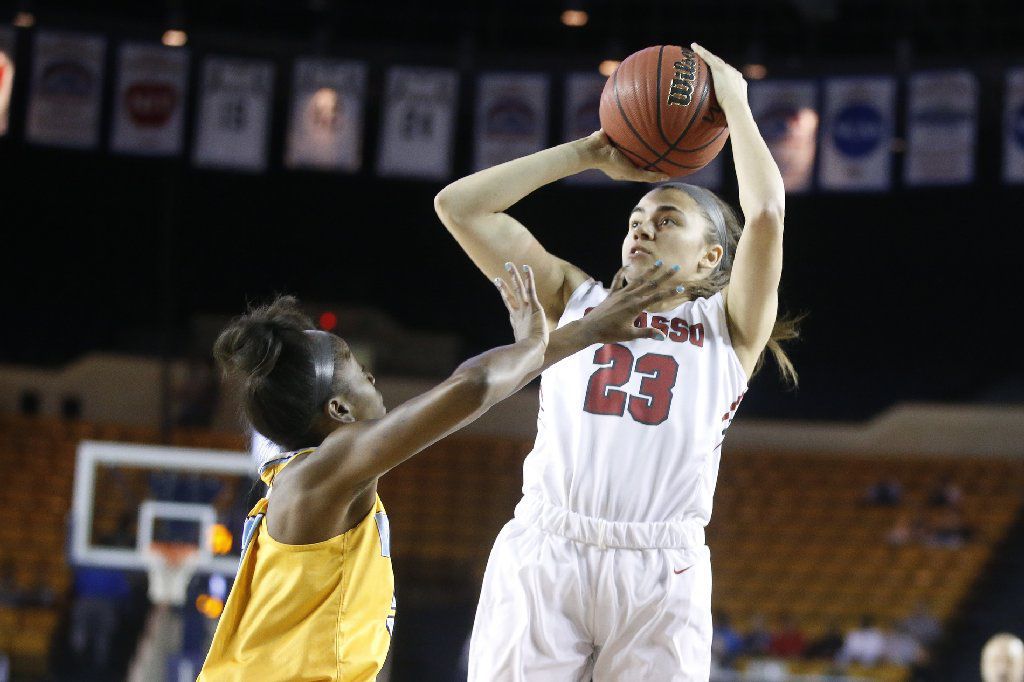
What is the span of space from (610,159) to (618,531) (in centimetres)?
102

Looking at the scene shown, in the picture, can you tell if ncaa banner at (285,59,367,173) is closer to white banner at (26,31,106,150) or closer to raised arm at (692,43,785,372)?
white banner at (26,31,106,150)

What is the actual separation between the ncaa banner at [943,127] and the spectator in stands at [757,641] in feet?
15.0

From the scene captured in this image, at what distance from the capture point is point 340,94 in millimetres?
11703

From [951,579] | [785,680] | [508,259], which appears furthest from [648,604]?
[951,579]

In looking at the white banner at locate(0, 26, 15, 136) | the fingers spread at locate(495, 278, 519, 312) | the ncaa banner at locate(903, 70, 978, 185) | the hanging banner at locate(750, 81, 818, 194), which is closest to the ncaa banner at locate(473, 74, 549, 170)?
the hanging banner at locate(750, 81, 818, 194)

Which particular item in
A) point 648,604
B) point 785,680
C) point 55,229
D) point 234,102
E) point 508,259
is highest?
point 234,102

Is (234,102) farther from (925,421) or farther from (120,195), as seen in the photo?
(925,421)

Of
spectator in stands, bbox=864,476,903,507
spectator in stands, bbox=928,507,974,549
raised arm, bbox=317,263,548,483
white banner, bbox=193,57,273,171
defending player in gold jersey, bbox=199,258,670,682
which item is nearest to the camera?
raised arm, bbox=317,263,548,483

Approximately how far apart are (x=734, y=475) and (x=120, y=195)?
8.86 meters

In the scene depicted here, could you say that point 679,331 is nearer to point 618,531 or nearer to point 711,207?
point 711,207

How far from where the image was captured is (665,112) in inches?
121

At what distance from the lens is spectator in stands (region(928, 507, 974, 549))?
1309 centimetres

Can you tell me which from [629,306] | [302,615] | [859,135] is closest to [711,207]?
[629,306]

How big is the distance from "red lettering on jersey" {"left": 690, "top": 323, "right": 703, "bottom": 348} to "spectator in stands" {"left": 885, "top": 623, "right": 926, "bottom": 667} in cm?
932
